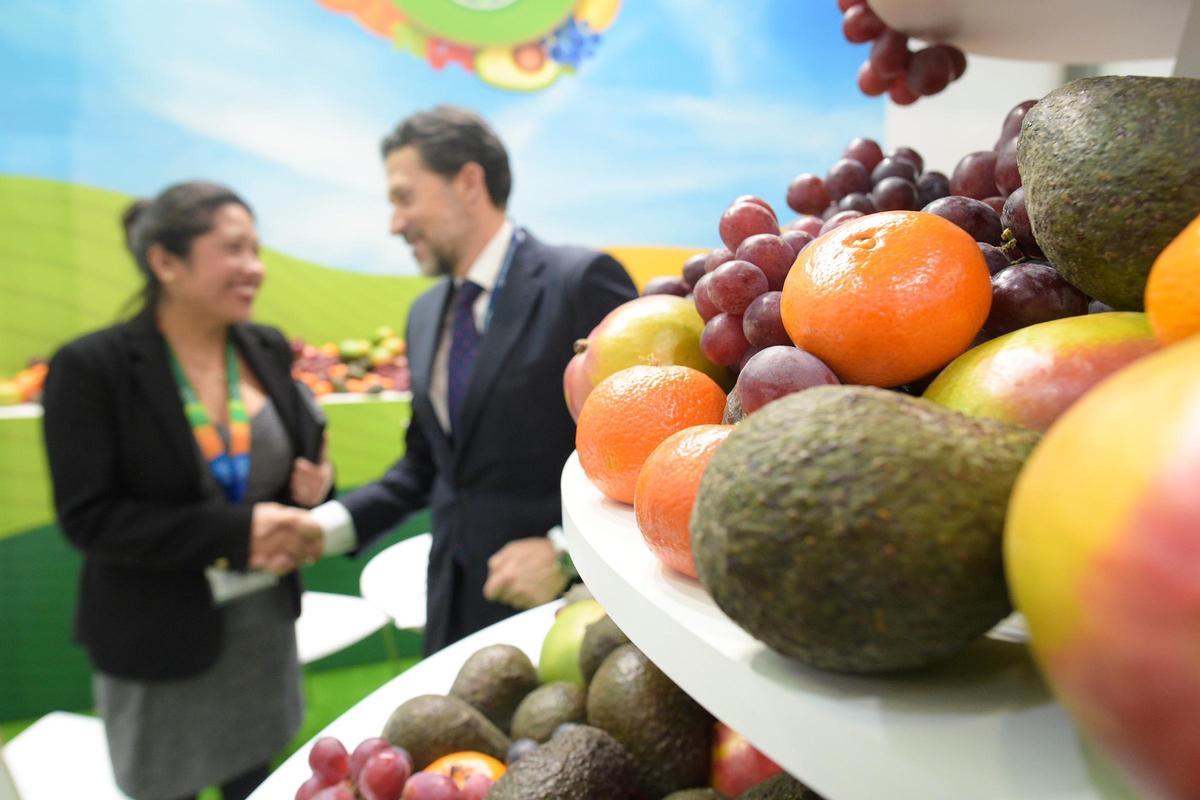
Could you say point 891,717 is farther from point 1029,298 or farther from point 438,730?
point 438,730

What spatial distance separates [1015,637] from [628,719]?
1.48 ft

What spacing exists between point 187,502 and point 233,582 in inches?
8.3

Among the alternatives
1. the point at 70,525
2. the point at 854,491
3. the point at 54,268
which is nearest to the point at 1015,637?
the point at 854,491

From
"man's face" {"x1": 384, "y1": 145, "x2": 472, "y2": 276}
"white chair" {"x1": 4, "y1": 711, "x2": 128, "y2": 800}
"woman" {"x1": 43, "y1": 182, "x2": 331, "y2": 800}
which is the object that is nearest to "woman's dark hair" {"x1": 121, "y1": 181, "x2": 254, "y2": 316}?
"woman" {"x1": 43, "y1": 182, "x2": 331, "y2": 800}

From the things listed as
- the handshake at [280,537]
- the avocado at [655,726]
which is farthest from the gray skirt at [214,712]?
the avocado at [655,726]

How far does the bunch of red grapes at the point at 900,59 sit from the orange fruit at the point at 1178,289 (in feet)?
2.01

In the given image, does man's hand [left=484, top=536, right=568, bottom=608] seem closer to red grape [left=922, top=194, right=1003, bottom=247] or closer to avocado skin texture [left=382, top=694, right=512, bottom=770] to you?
avocado skin texture [left=382, top=694, right=512, bottom=770]

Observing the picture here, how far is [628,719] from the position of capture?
686 mm

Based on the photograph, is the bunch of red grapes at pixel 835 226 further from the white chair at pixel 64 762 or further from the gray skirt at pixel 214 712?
the white chair at pixel 64 762

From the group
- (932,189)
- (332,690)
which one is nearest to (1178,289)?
(932,189)

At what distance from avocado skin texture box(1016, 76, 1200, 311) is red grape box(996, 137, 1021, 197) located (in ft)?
0.38

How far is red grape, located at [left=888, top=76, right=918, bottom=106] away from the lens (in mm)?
838

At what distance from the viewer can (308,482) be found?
1883 millimetres

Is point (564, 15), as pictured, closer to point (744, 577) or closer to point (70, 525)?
point (70, 525)
